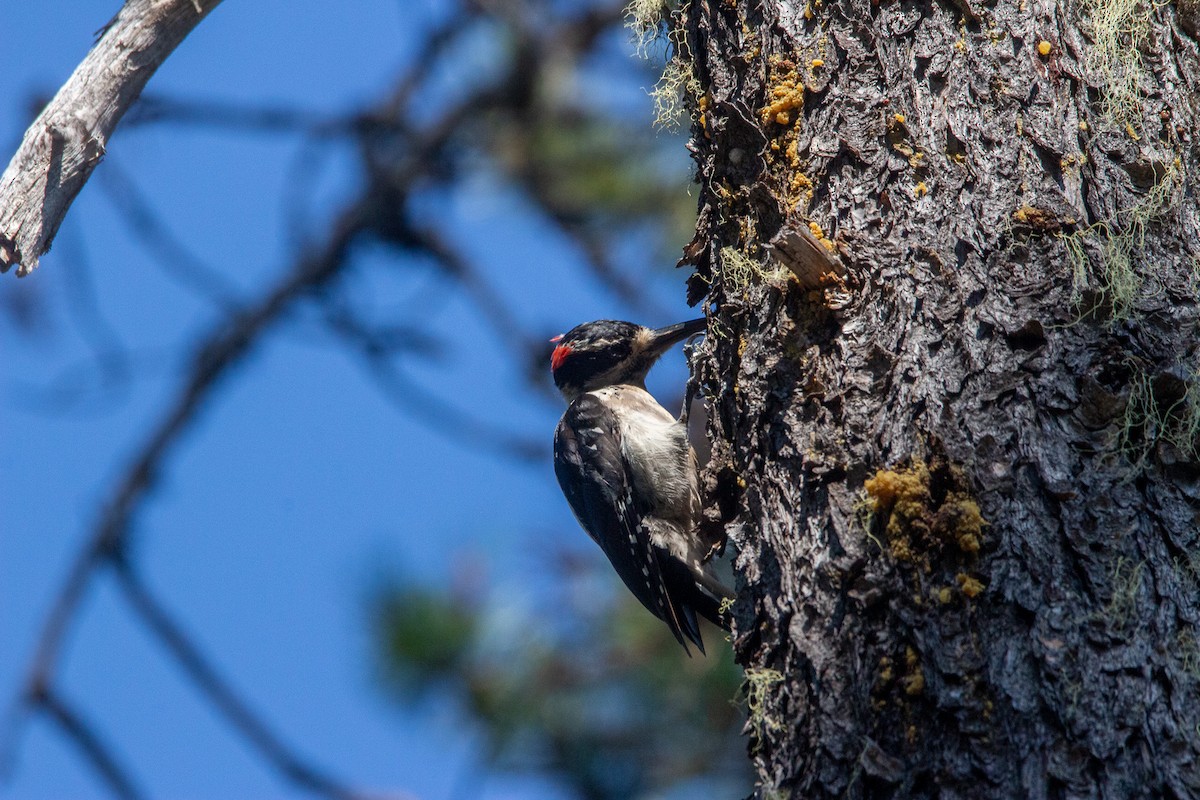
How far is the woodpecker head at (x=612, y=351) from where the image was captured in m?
4.29

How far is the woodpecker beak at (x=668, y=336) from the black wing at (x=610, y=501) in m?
0.32

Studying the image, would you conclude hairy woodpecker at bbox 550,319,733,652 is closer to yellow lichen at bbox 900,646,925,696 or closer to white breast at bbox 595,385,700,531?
white breast at bbox 595,385,700,531

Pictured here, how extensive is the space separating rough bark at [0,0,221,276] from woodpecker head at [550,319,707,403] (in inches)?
90.8

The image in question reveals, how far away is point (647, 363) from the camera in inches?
172

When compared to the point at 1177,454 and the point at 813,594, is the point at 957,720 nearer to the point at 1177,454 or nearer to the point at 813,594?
the point at 813,594

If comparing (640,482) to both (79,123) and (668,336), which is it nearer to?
(668,336)

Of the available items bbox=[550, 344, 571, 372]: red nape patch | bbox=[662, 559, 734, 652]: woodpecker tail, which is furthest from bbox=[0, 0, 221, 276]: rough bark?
bbox=[550, 344, 571, 372]: red nape patch

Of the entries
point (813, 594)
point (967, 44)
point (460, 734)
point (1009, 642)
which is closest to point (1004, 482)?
point (1009, 642)

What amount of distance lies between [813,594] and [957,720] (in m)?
0.37

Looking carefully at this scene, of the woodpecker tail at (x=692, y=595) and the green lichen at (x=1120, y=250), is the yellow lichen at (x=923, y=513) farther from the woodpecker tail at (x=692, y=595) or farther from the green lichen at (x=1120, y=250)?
the woodpecker tail at (x=692, y=595)

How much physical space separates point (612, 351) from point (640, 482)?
70cm

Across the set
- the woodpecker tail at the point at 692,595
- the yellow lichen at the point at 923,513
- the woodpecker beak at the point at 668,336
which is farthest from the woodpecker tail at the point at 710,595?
the yellow lichen at the point at 923,513

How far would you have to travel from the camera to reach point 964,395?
6.19 feet

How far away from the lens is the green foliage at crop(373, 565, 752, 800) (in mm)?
4492
